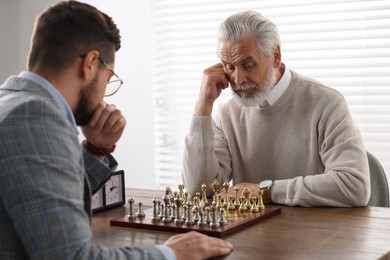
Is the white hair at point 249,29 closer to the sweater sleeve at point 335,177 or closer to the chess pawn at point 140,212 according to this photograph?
the sweater sleeve at point 335,177

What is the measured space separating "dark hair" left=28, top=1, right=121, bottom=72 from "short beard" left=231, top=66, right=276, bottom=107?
1.26 metres

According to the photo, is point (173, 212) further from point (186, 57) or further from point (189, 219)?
point (186, 57)

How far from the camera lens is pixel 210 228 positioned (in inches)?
76.5

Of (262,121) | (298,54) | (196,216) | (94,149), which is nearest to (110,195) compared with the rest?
(94,149)

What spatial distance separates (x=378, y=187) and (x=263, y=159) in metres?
0.52

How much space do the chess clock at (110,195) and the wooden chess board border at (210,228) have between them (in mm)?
A: 220

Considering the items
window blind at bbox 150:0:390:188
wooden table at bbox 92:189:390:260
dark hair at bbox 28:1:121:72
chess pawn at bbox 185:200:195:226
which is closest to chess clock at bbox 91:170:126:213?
wooden table at bbox 92:189:390:260

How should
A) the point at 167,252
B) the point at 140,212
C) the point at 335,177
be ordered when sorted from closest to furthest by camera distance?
1. the point at 167,252
2. the point at 140,212
3. the point at 335,177

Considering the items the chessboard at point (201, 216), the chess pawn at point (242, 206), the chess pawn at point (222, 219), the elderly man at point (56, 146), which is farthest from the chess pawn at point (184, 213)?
the elderly man at point (56, 146)

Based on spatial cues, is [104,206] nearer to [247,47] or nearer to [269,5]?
[247,47]

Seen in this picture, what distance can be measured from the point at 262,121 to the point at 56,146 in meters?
1.60

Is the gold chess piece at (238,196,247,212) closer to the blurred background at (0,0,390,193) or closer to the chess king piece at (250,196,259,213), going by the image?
the chess king piece at (250,196,259,213)

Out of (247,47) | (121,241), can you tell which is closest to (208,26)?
(247,47)

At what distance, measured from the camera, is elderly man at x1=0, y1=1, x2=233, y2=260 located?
131 centimetres
